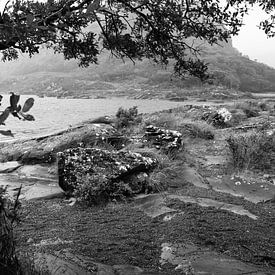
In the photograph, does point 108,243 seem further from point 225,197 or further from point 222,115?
point 222,115

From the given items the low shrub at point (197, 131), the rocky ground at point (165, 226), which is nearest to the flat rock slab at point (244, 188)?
the rocky ground at point (165, 226)

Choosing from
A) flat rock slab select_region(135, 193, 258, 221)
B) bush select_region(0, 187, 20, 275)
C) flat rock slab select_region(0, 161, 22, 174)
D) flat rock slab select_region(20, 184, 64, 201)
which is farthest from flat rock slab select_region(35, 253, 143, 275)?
flat rock slab select_region(0, 161, 22, 174)

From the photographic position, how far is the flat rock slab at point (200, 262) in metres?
4.29

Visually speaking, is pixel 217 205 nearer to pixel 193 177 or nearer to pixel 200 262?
pixel 193 177

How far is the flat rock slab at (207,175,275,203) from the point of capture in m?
8.12

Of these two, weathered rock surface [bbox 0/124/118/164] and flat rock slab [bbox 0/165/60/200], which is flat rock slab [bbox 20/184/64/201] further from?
weathered rock surface [bbox 0/124/118/164]

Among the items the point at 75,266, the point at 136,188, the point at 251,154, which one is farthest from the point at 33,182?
the point at 251,154

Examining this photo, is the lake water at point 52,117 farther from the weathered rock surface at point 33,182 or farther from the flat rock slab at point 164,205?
the flat rock slab at point 164,205

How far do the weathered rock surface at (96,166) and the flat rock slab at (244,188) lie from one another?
6.90ft

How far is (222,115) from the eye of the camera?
70.3 feet

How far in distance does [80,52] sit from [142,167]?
392 centimetres

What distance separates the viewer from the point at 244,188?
8664 mm

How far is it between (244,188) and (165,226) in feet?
11.7

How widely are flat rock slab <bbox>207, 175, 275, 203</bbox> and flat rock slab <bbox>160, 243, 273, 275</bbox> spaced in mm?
3425
